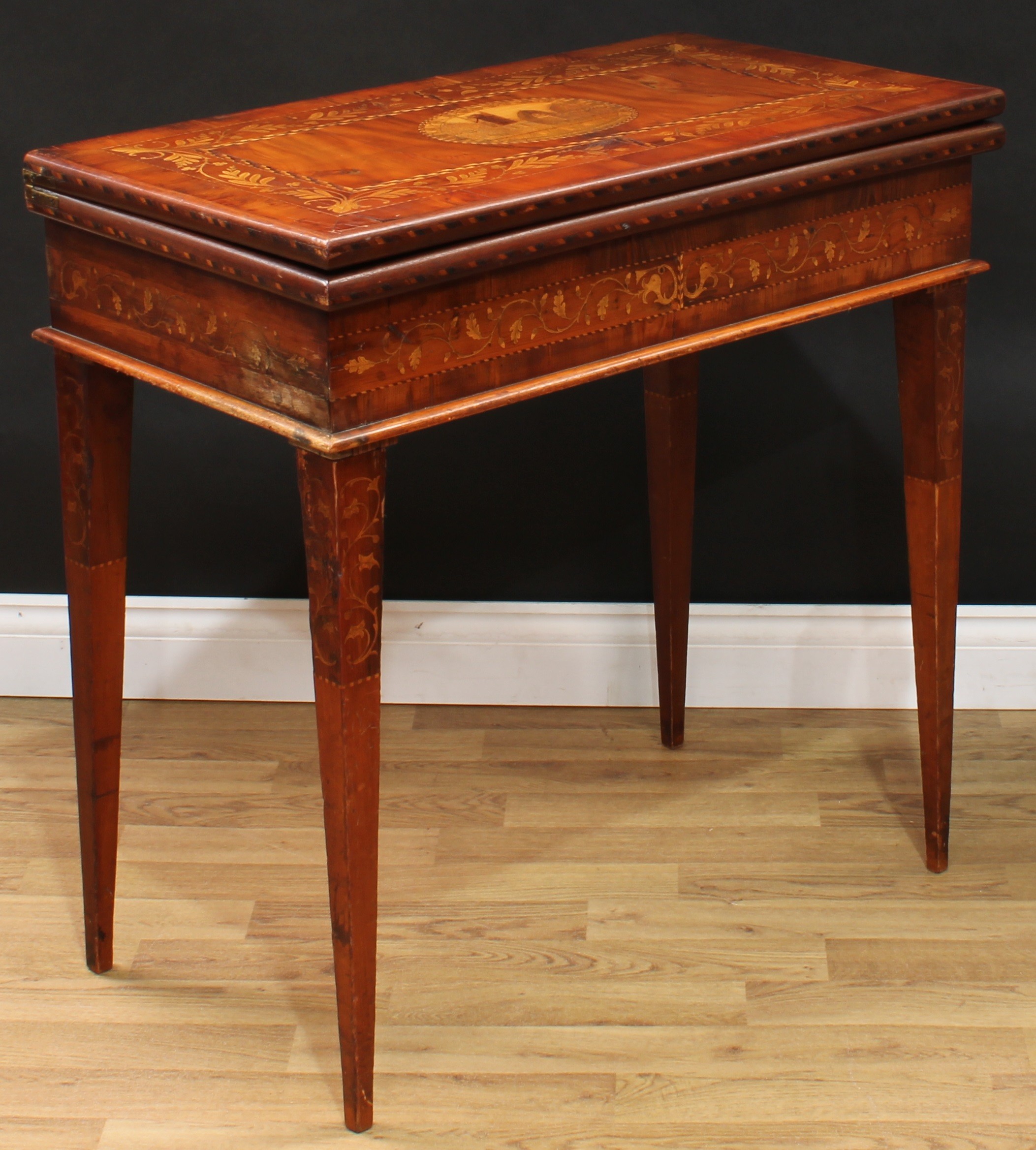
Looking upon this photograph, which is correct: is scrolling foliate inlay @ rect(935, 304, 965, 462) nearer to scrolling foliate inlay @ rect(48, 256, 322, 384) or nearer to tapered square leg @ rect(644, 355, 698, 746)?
tapered square leg @ rect(644, 355, 698, 746)

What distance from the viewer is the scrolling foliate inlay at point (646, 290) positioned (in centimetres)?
142

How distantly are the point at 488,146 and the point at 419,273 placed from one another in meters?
0.28

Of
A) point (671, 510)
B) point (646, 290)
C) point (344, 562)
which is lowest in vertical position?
point (671, 510)

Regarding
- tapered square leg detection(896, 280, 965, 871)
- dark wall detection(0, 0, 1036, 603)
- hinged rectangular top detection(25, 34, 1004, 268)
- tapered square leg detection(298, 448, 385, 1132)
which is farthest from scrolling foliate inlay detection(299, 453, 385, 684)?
dark wall detection(0, 0, 1036, 603)

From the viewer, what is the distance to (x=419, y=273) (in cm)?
139

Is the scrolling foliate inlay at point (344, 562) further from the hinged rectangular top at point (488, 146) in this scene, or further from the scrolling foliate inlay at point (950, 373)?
the scrolling foliate inlay at point (950, 373)

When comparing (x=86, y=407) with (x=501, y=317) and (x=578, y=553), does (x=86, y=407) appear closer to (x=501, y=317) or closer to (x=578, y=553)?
(x=501, y=317)

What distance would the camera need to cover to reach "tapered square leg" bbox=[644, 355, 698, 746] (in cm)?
227

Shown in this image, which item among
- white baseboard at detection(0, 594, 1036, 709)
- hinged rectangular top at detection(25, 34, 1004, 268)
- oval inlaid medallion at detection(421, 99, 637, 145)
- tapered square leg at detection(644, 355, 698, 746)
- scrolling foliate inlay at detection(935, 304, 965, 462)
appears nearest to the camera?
hinged rectangular top at detection(25, 34, 1004, 268)

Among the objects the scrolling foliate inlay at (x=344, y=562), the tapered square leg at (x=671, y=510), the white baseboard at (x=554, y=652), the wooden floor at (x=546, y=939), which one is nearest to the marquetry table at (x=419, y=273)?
the scrolling foliate inlay at (x=344, y=562)

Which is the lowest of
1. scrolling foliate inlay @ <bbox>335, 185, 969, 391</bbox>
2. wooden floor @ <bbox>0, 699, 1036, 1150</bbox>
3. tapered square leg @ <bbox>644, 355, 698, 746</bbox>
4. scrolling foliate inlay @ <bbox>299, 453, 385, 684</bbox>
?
wooden floor @ <bbox>0, 699, 1036, 1150</bbox>

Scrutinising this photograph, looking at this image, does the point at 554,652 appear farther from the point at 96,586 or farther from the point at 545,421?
the point at 96,586

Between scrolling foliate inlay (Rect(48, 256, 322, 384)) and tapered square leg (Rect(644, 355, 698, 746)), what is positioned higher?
scrolling foliate inlay (Rect(48, 256, 322, 384))

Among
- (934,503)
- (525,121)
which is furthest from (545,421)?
(525,121)
